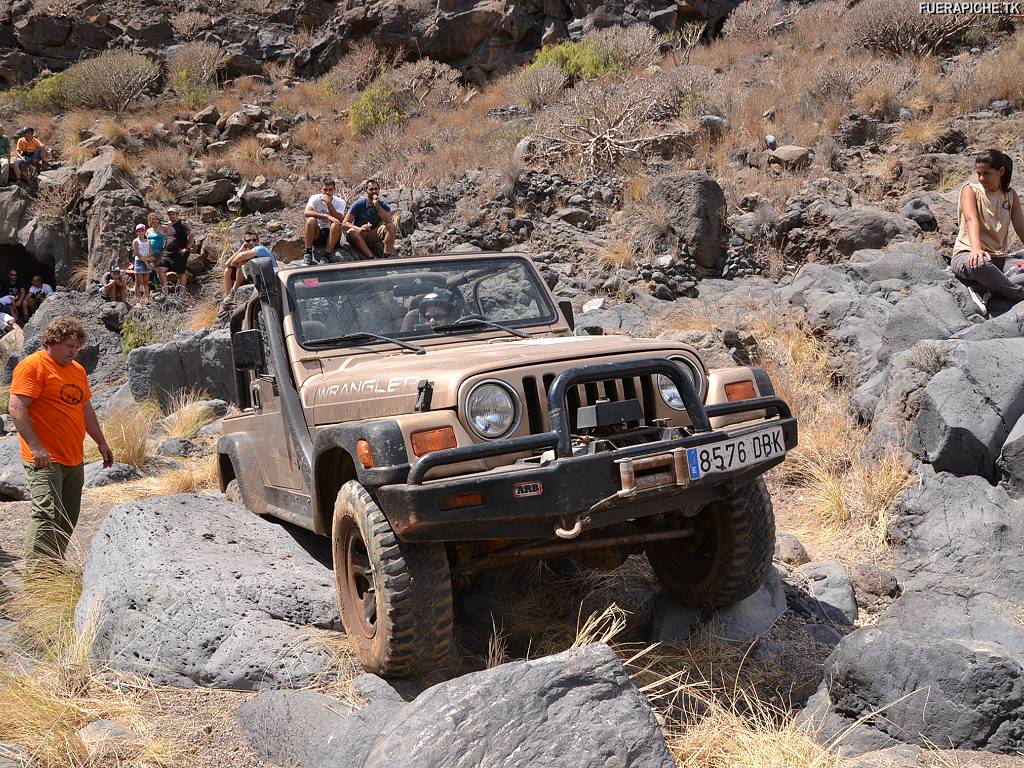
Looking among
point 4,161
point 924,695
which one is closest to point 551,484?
point 924,695

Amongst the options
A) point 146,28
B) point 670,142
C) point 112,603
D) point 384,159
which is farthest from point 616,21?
point 112,603

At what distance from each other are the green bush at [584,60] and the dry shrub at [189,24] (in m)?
12.6

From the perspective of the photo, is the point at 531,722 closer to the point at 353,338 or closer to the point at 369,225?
the point at 353,338

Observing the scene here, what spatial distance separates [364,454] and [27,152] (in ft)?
69.3

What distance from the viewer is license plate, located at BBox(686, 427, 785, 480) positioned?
11.7 ft

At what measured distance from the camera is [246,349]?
4.75 meters

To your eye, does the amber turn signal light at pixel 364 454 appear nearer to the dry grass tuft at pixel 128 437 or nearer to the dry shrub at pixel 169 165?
the dry grass tuft at pixel 128 437

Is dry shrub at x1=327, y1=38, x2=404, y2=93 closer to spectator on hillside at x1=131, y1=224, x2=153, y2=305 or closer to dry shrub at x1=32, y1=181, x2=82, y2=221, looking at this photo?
dry shrub at x1=32, y1=181, x2=82, y2=221

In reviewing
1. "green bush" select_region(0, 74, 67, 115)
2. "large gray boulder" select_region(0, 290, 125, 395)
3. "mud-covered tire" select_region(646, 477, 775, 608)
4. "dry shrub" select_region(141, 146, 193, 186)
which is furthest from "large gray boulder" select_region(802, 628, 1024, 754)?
"green bush" select_region(0, 74, 67, 115)

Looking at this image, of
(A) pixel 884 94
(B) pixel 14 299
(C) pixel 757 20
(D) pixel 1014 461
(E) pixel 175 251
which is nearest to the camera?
(D) pixel 1014 461

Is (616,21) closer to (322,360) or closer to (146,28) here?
(146,28)

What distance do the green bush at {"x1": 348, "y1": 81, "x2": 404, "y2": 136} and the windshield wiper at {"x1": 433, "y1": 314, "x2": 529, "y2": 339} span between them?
1917cm

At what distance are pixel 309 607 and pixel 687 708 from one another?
188cm

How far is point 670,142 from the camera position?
1565 cm
